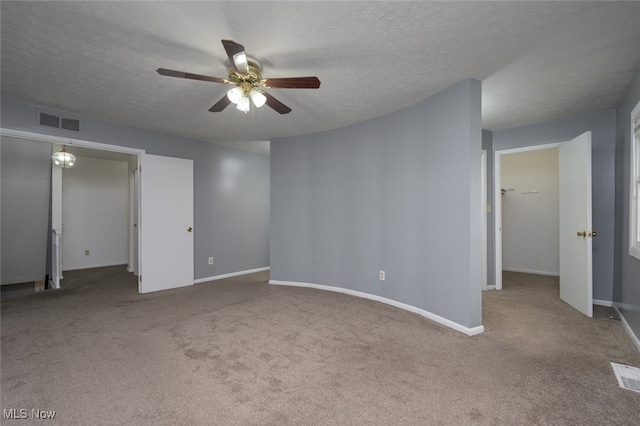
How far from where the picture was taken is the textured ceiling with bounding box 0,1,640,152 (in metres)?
1.82

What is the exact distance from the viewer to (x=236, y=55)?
1.85 m

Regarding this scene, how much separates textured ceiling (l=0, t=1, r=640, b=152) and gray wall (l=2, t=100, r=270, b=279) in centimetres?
71

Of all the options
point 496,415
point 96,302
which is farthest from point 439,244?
point 96,302

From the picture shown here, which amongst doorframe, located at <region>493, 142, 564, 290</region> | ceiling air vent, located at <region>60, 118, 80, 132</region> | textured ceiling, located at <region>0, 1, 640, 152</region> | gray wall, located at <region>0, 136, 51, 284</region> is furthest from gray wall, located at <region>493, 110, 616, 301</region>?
gray wall, located at <region>0, 136, 51, 284</region>

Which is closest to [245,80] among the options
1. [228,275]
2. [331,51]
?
[331,51]

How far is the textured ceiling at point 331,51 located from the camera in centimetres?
182

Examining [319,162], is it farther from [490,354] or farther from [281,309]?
[490,354]

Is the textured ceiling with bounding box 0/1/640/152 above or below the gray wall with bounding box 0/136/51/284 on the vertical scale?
above

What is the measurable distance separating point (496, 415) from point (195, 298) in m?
3.66

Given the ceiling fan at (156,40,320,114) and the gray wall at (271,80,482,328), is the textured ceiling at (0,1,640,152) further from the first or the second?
the gray wall at (271,80,482,328)

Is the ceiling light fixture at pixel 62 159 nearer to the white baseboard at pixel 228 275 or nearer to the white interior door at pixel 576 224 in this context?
the white baseboard at pixel 228 275

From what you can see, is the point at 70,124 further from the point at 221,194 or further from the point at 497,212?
the point at 497,212

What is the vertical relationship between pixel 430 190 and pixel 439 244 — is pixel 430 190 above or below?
above

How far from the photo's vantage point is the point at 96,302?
3.78 m
